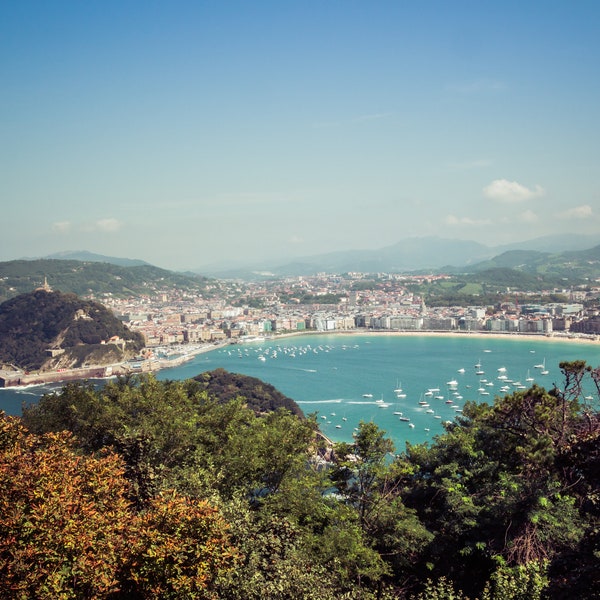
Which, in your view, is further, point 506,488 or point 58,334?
point 58,334

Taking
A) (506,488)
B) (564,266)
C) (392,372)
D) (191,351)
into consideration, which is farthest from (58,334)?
(564,266)

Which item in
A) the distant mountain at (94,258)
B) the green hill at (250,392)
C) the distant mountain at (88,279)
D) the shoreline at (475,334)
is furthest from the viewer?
the distant mountain at (94,258)

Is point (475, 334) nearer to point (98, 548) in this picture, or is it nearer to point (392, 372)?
point (392, 372)

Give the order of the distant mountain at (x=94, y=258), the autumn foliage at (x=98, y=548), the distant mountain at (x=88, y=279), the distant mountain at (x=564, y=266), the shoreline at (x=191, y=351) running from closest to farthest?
the autumn foliage at (x=98, y=548) → the shoreline at (x=191, y=351) → the distant mountain at (x=88, y=279) → the distant mountain at (x=564, y=266) → the distant mountain at (x=94, y=258)

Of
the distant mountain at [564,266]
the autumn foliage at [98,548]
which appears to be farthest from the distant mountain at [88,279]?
the autumn foliage at [98,548]

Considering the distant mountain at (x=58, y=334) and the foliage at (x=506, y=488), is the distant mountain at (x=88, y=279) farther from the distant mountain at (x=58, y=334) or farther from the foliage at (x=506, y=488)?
the foliage at (x=506, y=488)

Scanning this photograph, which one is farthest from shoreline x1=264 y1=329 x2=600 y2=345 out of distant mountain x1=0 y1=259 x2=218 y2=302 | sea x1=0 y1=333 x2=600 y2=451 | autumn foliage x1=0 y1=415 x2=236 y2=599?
autumn foliage x1=0 y1=415 x2=236 y2=599
